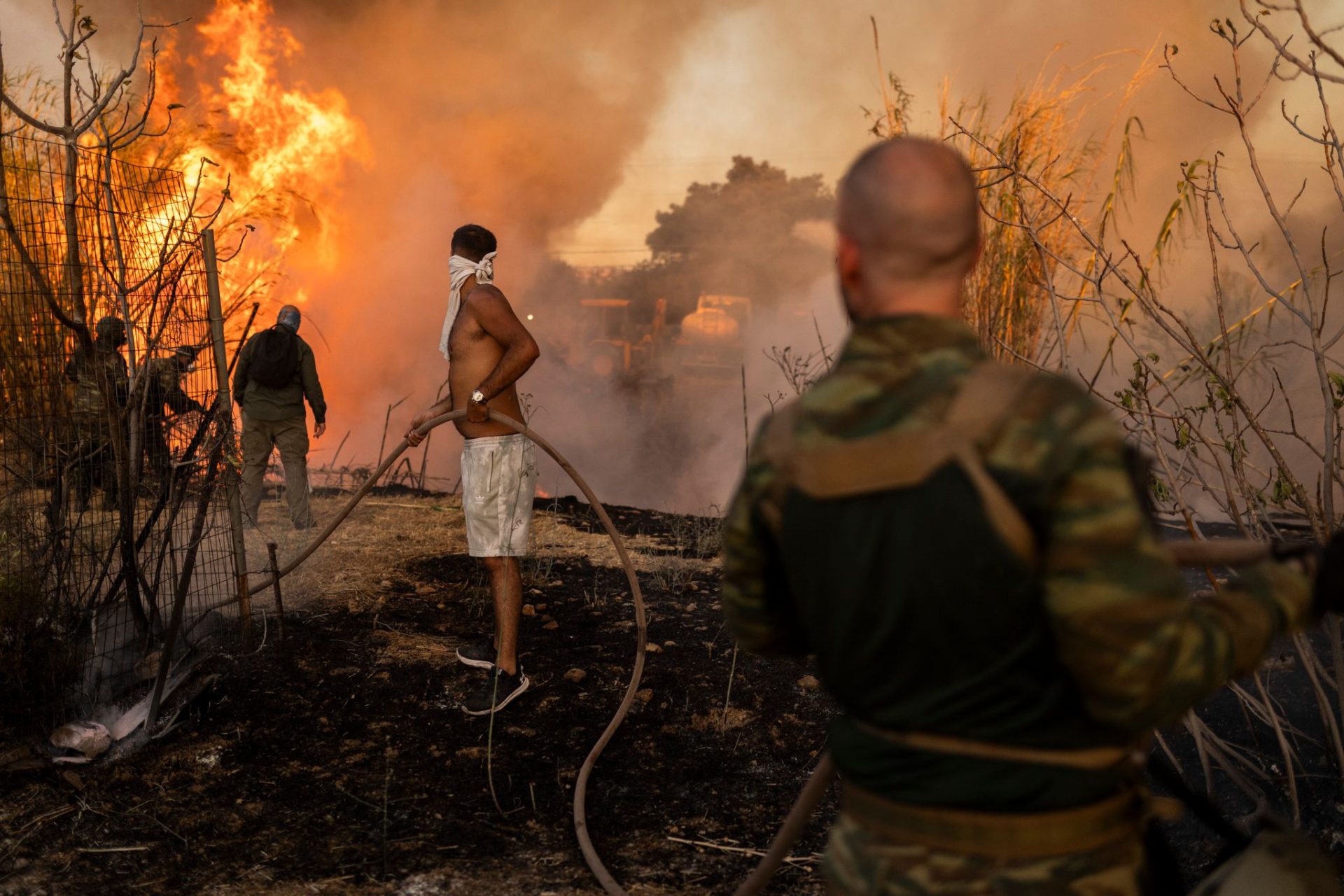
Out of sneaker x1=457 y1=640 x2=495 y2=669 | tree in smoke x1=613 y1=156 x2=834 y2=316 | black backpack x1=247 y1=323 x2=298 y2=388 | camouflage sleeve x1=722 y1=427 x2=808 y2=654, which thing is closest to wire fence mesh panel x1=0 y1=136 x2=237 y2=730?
sneaker x1=457 y1=640 x2=495 y2=669

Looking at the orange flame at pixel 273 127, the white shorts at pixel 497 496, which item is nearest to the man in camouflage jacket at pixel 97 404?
the white shorts at pixel 497 496

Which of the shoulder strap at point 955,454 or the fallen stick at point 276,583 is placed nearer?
the shoulder strap at point 955,454

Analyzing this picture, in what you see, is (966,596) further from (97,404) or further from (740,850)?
(97,404)

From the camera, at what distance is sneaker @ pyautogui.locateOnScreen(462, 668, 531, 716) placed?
14.6ft

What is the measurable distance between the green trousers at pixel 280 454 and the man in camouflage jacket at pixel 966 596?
7.48 m

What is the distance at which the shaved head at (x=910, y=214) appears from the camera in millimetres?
1283

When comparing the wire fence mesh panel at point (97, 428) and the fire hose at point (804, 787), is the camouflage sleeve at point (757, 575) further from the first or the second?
the wire fence mesh panel at point (97, 428)

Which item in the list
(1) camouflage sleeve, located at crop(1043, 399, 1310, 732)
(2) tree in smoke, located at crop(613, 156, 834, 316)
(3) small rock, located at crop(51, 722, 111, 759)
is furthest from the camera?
(2) tree in smoke, located at crop(613, 156, 834, 316)

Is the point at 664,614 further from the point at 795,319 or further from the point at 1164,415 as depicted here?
the point at 795,319

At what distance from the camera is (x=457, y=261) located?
4.62 meters

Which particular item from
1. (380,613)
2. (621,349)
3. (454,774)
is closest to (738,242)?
(621,349)

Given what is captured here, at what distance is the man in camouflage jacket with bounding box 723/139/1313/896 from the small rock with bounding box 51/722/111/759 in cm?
365

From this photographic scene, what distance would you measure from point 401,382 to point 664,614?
14088 millimetres

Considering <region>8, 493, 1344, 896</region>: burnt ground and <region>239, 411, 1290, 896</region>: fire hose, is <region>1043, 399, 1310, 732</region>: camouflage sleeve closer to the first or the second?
<region>239, 411, 1290, 896</region>: fire hose
